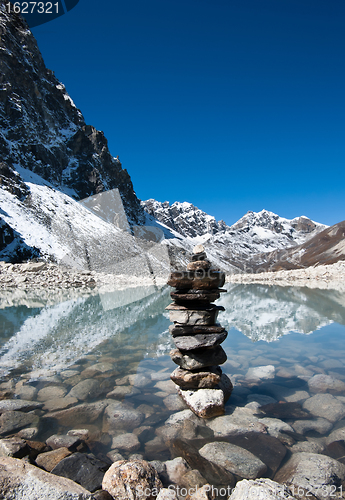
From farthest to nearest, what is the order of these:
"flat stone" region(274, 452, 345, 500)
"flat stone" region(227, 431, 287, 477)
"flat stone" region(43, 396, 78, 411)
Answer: "flat stone" region(43, 396, 78, 411) < "flat stone" region(227, 431, 287, 477) < "flat stone" region(274, 452, 345, 500)

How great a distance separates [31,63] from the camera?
291 ft

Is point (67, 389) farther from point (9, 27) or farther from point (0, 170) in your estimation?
point (9, 27)

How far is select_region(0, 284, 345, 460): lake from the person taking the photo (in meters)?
5.96

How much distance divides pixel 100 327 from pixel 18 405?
8.59 m

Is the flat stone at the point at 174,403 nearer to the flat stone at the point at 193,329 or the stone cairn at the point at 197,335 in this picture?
the stone cairn at the point at 197,335

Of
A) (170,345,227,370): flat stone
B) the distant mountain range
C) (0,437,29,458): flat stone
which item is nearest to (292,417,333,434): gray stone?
(170,345,227,370): flat stone

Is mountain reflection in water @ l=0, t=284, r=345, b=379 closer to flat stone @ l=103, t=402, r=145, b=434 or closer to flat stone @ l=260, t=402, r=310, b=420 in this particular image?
flat stone @ l=103, t=402, r=145, b=434

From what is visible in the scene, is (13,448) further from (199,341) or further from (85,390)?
(199,341)

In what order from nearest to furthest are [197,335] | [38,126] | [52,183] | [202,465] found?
[202,465] → [197,335] → [52,183] → [38,126]

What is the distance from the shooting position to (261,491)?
10.1ft

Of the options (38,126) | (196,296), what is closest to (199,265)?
(196,296)

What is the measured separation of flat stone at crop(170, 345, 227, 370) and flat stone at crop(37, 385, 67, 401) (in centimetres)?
304

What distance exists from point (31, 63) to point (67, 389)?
378 feet

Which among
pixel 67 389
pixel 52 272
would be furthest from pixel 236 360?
pixel 52 272
